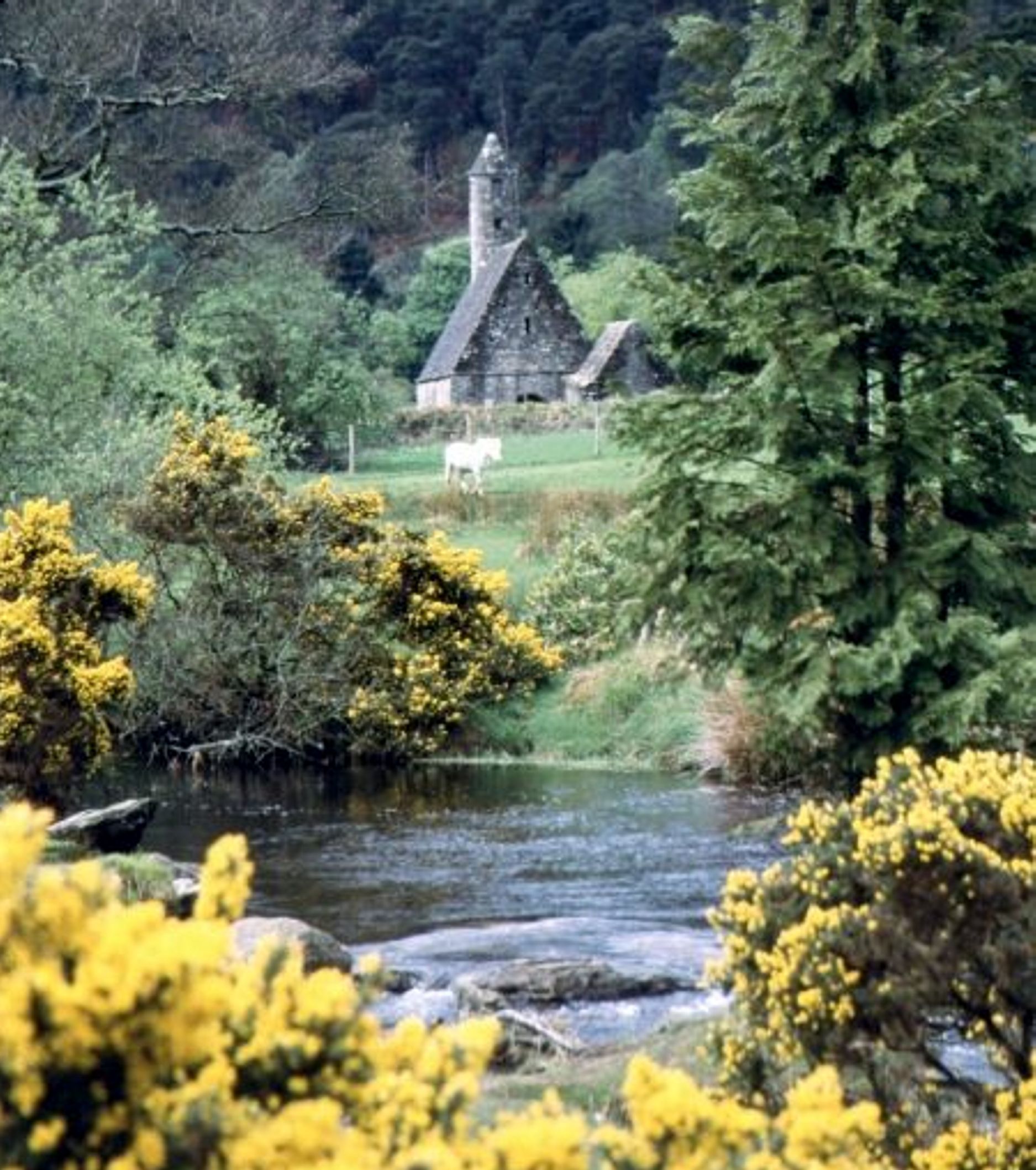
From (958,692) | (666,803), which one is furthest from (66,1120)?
(666,803)

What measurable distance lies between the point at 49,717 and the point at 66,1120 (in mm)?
18872

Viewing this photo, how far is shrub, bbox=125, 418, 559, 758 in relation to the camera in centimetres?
2895

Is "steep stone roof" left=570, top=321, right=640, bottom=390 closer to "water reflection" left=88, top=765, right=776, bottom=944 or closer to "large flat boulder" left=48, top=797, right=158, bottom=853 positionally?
"water reflection" left=88, top=765, right=776, bottom=944

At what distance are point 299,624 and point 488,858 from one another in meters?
9.27

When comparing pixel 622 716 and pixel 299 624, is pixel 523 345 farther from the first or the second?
pixel 299 624

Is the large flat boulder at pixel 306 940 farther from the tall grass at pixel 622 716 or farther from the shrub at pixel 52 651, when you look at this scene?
the tall grass at pixel 622 716

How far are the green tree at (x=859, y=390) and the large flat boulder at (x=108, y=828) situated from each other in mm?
5483

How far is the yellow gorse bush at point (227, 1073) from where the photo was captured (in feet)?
12.4

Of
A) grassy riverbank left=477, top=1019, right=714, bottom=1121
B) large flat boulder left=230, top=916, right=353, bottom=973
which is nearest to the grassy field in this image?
large flat boulder left=230, top=916, right=353, bottom=973

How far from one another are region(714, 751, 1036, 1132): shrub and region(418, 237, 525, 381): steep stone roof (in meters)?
63.4

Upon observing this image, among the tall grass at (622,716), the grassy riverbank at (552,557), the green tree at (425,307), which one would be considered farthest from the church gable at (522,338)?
the tall grass at (622,716)

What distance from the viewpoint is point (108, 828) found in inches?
782

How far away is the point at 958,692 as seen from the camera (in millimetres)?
17516

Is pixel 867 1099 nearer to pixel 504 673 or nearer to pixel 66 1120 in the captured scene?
pixel 66 1120
